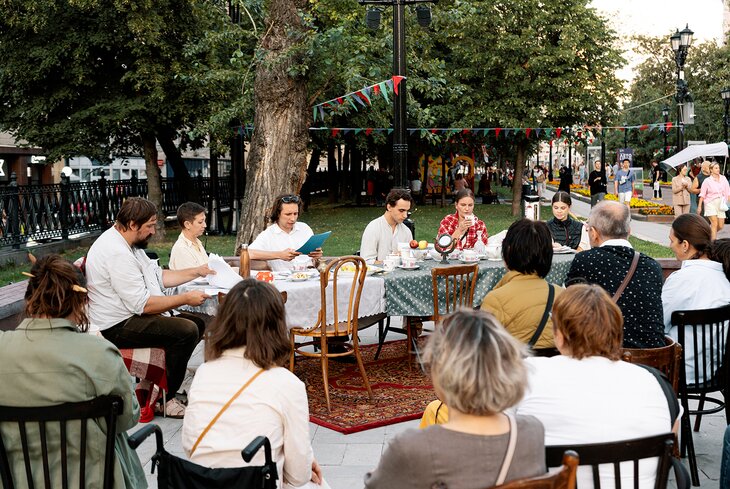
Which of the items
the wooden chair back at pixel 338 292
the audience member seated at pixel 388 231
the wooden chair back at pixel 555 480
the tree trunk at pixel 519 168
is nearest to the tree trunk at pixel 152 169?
the tree trunk at pixel 519 168

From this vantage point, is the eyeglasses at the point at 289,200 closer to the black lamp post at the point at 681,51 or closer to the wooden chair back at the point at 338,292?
the wooden chair back at the point at 338,292

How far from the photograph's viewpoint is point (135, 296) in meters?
5.67

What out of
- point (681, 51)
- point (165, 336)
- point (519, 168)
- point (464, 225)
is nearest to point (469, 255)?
point (464, 225)

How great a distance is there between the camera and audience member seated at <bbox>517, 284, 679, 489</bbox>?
2764mm

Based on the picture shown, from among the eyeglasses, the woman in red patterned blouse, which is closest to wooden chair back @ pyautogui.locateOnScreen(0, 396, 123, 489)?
the eyeglasses

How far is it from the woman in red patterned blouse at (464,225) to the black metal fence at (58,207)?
31.3ft

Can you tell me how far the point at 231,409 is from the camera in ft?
10.0

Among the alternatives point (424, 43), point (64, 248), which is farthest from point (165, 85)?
point (424, 43)

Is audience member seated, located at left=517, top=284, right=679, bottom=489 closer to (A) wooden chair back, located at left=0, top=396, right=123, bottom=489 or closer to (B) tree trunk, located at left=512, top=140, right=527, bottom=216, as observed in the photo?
(A) wooden chair back, located at left=0, top=396, right=123, bottom=489

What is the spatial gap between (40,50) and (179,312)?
13989 millimetres

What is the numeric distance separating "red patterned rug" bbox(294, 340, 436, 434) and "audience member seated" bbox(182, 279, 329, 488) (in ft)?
8.78

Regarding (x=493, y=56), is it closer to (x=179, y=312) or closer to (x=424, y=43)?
(x=424, y=43)

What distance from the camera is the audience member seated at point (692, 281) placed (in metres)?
A: 4.85

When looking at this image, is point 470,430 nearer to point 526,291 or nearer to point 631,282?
point 526,291
